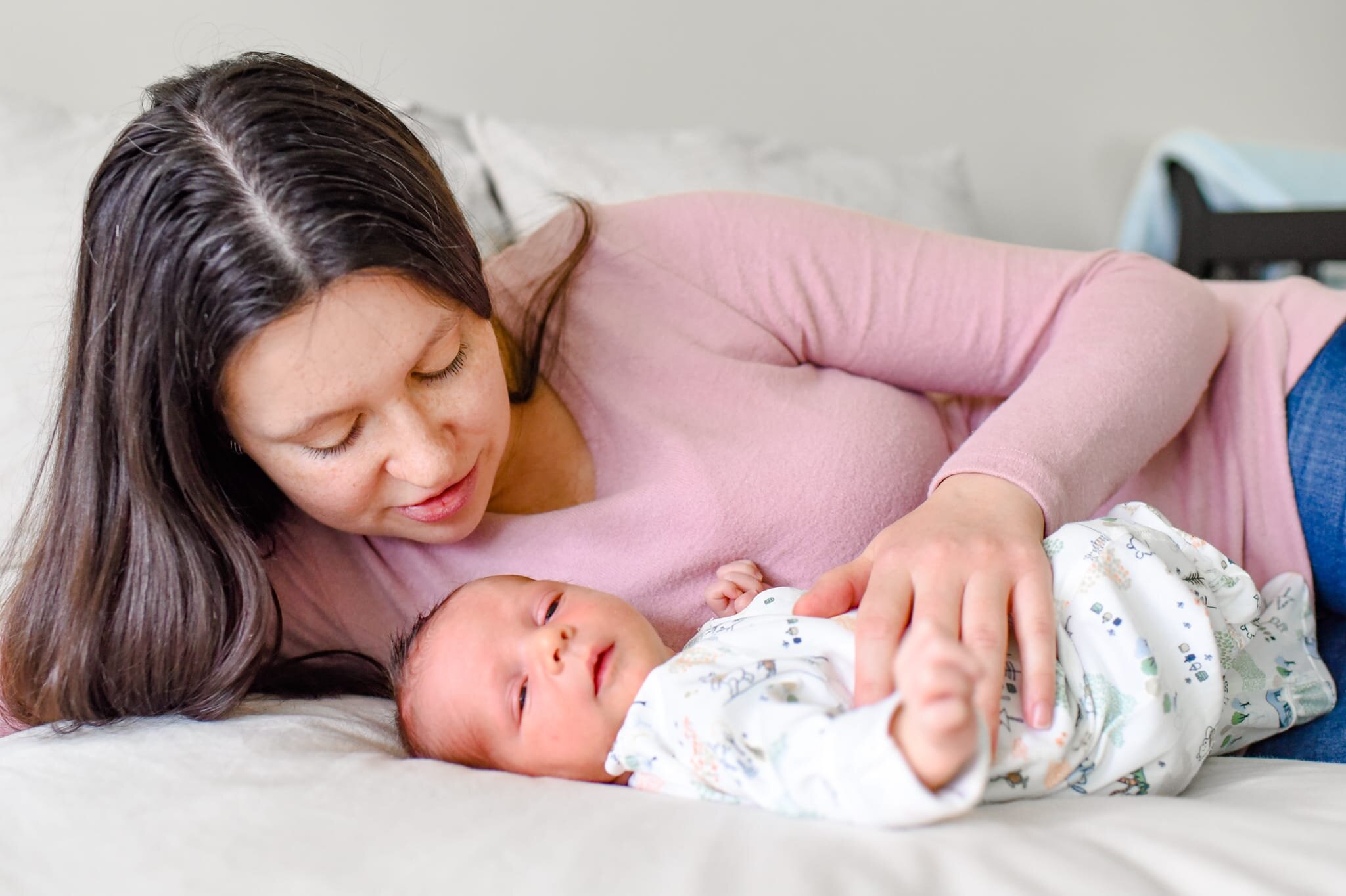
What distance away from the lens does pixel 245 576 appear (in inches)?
38.9

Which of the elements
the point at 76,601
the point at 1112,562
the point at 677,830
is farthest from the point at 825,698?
the point at 76,601

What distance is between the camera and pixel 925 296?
3.78 ft

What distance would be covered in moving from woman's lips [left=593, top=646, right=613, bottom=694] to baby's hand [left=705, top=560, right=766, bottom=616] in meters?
0.15

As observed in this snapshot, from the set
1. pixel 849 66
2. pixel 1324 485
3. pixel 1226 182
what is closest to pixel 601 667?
pixel 1324 485

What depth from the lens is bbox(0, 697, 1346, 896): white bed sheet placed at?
613 millimetres

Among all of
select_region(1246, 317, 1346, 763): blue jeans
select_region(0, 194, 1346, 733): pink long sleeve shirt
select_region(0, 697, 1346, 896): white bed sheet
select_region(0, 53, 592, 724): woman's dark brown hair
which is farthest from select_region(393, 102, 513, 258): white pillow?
select_region(1246, 317, 1346, 763): blue jeans

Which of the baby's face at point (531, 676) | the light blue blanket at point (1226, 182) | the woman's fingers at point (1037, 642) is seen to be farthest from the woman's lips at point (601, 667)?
the light blue blanket at point (1226, 182)

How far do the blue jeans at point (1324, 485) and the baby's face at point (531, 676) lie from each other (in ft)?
2.10

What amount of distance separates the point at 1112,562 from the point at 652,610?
0.44 m

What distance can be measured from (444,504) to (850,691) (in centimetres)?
42

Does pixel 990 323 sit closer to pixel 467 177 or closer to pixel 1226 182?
pixel 467 177

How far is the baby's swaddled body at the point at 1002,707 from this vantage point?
69 centimetres

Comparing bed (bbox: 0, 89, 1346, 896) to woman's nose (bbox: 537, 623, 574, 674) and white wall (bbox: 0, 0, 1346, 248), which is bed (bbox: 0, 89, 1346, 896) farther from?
white wall (bbox: 0, 0, 1346, 248)

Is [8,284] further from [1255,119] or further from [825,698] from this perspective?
[1255,119]
